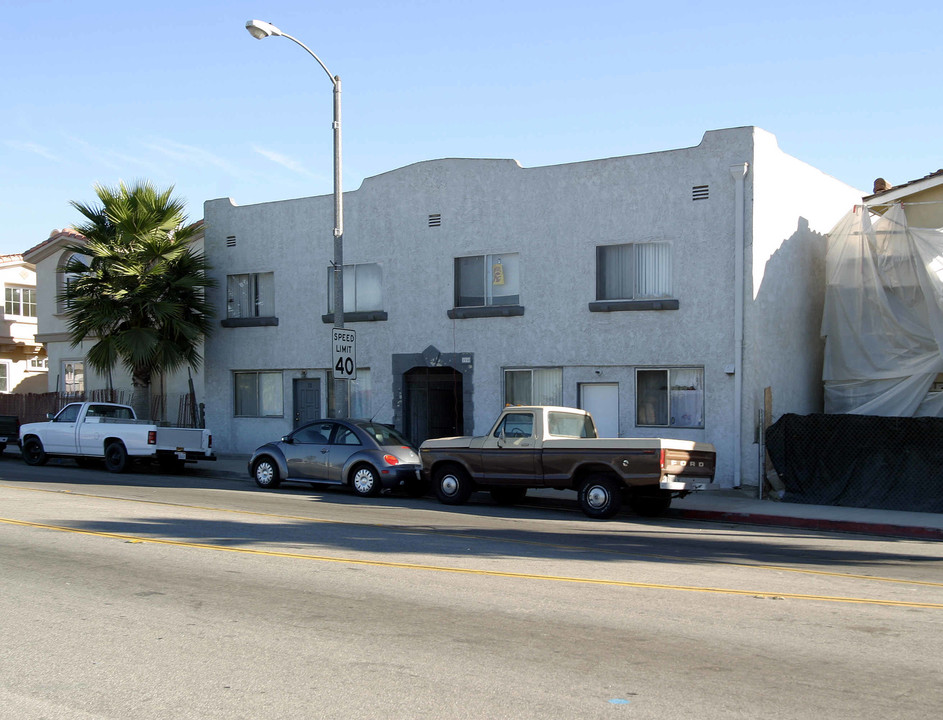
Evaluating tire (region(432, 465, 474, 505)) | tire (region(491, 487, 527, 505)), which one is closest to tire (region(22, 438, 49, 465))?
tire (region(432, 465, 474, 505))

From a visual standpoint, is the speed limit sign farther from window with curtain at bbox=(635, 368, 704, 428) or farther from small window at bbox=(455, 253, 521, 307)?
window with curtain at bbox=(635, 368, 704, 428)

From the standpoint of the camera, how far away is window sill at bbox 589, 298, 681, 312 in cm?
1967

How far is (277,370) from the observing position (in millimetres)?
25562

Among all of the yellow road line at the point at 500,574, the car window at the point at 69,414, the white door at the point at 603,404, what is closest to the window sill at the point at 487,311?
the white door at the point at 603,404

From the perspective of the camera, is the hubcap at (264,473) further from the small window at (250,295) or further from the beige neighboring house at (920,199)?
the beige neighboring house at (920,199)

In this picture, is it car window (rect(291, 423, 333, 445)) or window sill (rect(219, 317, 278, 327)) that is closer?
car window (rect(291, 423, 333, 445))

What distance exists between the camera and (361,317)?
2378 cm

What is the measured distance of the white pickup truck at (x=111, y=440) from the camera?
21.6 meters

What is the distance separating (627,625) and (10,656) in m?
4.59

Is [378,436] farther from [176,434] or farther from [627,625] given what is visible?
[627,625]

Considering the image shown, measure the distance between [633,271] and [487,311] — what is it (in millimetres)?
3462

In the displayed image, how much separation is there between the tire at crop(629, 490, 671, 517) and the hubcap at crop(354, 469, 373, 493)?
15.8 feet

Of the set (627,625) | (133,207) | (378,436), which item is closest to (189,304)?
(133,207)

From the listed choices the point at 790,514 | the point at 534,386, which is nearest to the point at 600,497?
the point at 790,514
